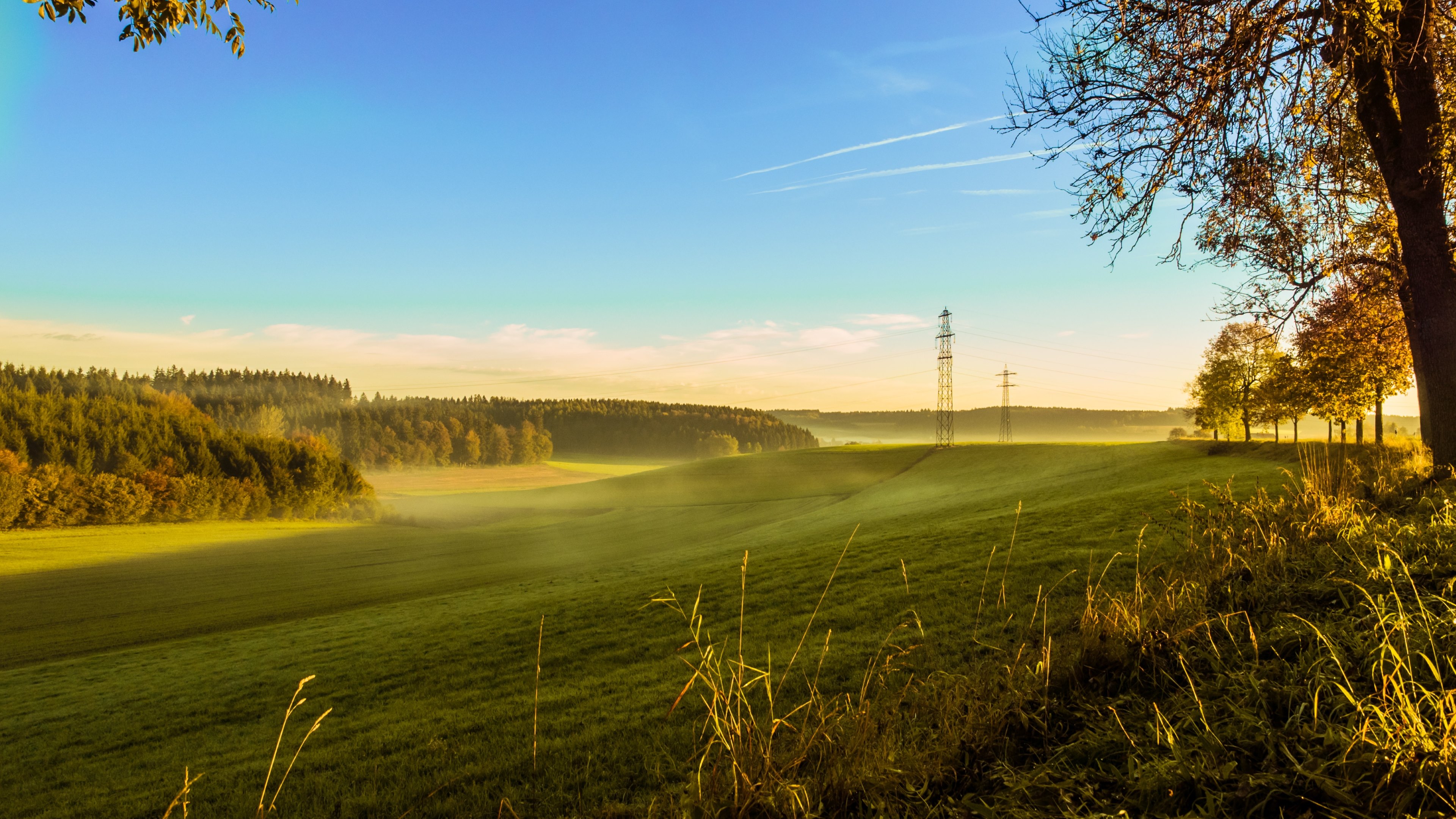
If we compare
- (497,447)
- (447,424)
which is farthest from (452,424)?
(497,447)

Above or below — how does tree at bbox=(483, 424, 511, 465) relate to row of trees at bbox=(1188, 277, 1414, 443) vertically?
below

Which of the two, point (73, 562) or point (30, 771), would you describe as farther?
point (73, 562)

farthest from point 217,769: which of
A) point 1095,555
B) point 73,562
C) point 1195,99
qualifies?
point 73,562

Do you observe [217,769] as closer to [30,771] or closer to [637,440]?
[30,771]

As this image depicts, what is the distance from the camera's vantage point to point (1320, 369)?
2420 cm

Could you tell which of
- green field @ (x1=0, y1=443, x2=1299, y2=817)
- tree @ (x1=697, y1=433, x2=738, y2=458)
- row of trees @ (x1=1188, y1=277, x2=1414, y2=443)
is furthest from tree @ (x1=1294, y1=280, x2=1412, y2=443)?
tree @ (x1=697, y1=433, x2=738, y2=458)

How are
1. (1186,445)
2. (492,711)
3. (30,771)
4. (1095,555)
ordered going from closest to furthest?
(492,711) < (30,771) < (1095,555) < (1186,445)

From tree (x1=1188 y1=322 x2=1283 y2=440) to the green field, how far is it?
7850 millimetres

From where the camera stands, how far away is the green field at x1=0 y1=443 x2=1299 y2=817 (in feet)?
22.2

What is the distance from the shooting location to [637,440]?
185375 mm

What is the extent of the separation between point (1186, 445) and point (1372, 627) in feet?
157

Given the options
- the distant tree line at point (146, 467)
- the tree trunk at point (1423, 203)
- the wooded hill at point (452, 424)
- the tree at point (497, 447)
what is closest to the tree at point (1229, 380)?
the tree trunk at point (1423, 203)

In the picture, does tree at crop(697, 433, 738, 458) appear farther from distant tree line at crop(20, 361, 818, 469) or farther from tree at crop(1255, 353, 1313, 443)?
tree at crop(1255, 353, 1313, 443)

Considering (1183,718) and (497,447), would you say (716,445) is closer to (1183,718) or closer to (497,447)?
(497,447)
